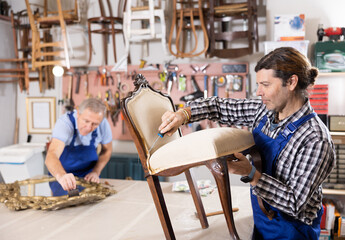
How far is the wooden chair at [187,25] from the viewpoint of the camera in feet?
13.1

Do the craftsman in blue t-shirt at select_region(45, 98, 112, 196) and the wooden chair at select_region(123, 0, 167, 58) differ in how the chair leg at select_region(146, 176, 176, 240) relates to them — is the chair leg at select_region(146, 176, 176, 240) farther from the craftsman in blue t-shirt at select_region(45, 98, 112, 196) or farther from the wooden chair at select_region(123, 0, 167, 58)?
the wooden chair at select_region(123, 0, 167, 58)

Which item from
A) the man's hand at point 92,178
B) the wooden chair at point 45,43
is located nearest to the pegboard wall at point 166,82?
the wooden chair at point 45,43

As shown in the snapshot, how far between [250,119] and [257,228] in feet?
1.86

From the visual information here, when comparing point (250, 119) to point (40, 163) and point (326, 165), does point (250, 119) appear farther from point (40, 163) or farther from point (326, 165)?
point (40, 163)

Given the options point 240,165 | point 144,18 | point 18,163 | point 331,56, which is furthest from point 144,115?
point 18,163

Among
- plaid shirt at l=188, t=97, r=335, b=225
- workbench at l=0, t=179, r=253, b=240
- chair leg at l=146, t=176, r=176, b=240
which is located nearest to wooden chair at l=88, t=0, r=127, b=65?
workbench at l=0, t=179, r=253, b=240

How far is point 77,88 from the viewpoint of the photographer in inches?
190

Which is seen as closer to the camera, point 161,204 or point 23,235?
point 161,204

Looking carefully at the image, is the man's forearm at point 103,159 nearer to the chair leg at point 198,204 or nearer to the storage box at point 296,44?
the chair leg at point 198,204

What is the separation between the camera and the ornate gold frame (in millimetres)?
2188

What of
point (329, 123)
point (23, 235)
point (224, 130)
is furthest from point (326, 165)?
point (329, 123)

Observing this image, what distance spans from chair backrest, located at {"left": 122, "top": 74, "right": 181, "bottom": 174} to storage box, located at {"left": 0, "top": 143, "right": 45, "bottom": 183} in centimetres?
321

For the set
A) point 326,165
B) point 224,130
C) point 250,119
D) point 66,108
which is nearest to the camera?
point 326,165

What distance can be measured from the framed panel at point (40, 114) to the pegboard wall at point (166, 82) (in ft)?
0.72
